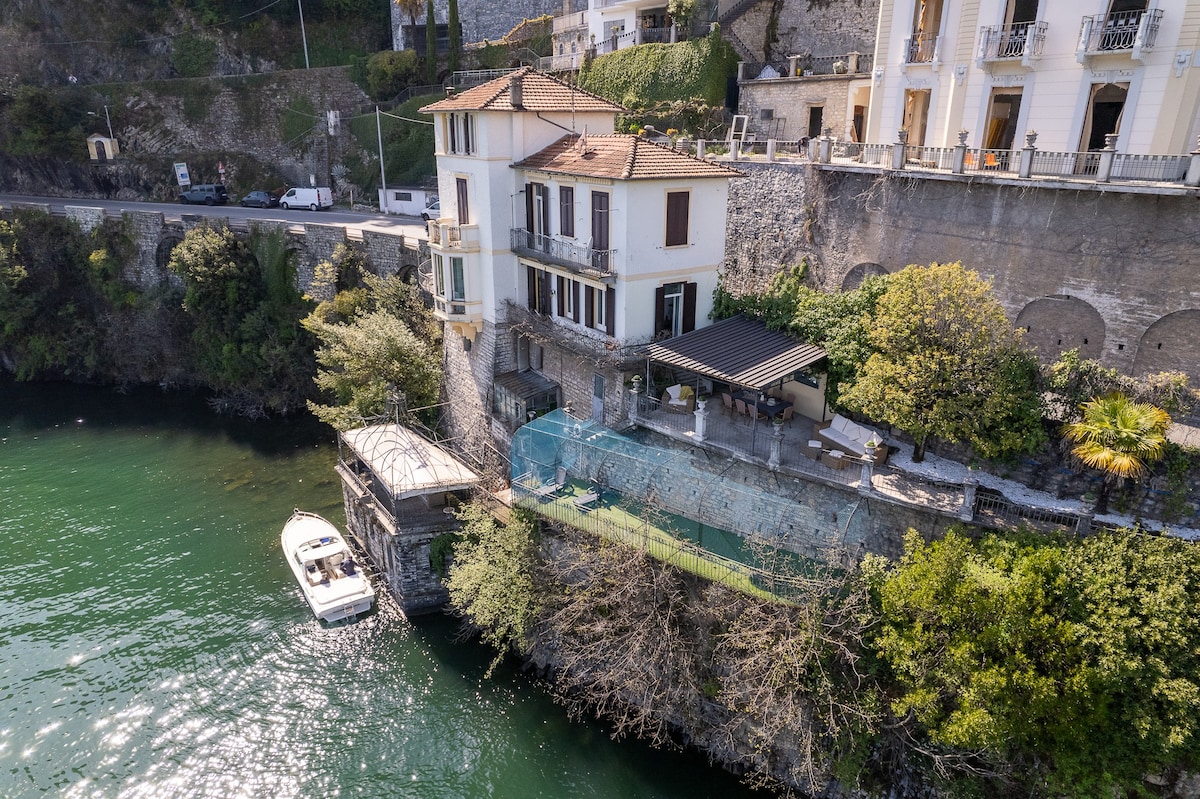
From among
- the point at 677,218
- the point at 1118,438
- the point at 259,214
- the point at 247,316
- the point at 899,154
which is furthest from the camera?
the point at 259,214

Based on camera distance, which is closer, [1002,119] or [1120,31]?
[1120,31]

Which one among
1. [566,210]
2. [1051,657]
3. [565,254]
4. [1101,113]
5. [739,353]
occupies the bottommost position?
[1051,657]

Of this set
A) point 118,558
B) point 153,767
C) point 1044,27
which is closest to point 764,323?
point 1044,27

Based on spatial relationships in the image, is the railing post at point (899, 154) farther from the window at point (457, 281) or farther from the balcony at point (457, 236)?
the window at point (457, 281)

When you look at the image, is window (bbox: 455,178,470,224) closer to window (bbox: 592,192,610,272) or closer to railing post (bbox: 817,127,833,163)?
window (bbox: 592,192,610,272)

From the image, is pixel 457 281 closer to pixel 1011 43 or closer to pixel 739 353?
pixel 739 353

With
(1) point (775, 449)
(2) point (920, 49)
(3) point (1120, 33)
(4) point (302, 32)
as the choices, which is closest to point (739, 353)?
(1) point (775, 449)
